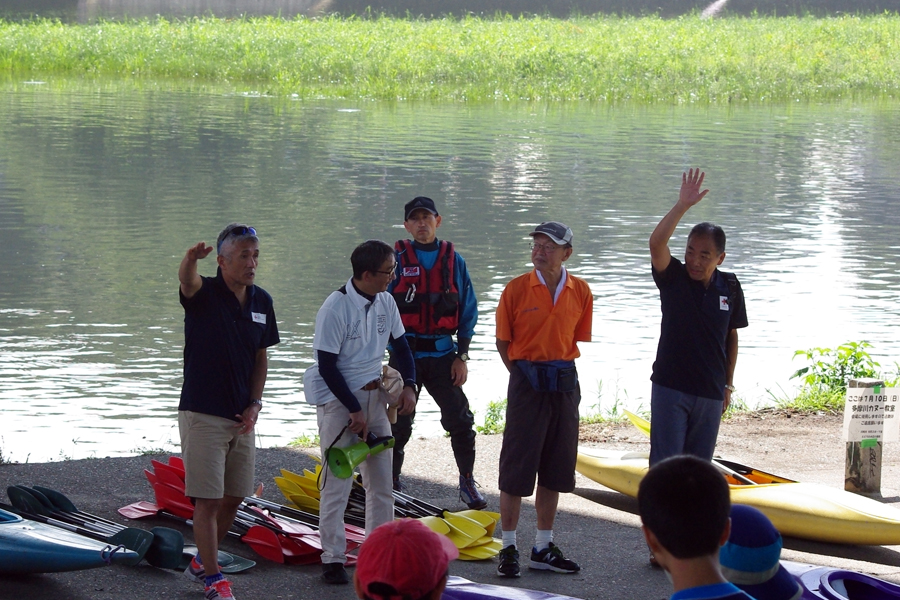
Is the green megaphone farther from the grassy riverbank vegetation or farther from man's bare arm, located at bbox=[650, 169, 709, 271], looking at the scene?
the grassy riverbank vegetation

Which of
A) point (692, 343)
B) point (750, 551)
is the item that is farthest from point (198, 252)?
→ point (750, 551)

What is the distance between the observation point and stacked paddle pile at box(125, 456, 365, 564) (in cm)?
573

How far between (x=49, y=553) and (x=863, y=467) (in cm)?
479

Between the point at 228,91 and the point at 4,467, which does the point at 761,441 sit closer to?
the point at 4,467

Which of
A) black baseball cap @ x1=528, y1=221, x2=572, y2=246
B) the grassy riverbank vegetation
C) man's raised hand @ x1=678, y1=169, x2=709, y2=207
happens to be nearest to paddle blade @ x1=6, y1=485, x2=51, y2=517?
black baseball cap @ x1=528, y1=221, x2=572, y2=246

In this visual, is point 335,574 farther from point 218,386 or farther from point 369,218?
point 369,218

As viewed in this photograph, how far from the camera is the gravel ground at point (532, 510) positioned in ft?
17.4

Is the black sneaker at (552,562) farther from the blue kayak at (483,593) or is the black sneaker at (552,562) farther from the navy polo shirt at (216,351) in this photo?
the navy polo shirt at (216,351)

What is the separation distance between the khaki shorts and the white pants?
0.45 m

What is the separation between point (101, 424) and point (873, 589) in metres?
6.54

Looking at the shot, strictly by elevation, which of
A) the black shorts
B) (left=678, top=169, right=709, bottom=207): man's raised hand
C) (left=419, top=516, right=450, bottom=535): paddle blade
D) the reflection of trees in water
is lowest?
(left=419, top=516, right=450, bottom=535): paddle blade

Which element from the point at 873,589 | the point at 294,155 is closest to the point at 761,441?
the point at 873,589

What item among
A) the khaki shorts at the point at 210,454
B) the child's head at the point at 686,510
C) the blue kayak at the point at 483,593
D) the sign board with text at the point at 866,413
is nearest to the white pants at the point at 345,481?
the khaki shorts at the point at 210,454

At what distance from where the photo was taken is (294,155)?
25.1 metres
